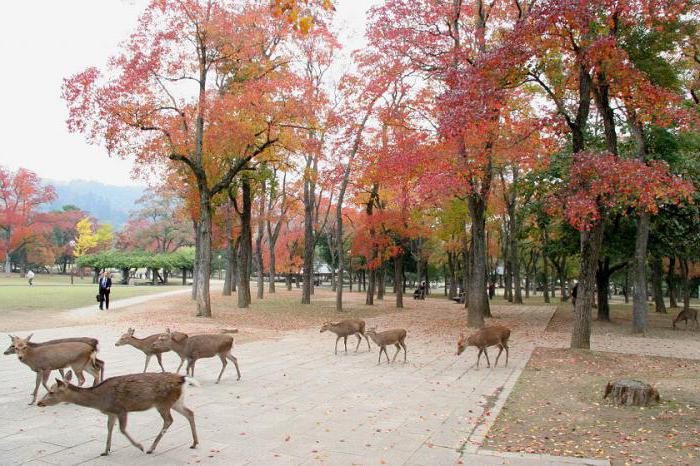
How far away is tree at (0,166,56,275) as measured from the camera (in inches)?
2403

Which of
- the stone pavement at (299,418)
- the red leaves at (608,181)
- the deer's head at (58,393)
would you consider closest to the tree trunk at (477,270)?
the red leaves at (608,181)

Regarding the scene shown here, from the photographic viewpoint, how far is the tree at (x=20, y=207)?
61.0 metres

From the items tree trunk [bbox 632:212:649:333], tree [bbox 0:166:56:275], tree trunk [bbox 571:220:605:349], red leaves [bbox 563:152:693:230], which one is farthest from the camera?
tree [bbox 0:166:56:275]

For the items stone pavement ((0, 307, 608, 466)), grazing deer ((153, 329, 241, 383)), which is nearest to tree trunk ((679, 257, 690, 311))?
stone pavement ((0, 307, 608, 466))

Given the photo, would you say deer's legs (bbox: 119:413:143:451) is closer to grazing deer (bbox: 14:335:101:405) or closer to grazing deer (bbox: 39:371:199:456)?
grazing deer (bbox: 39:371:199:456)

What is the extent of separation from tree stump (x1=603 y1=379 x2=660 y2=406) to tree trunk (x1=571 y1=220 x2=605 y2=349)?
487 centimetres

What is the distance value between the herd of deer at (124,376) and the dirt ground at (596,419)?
210 cm

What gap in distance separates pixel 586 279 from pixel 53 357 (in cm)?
1115

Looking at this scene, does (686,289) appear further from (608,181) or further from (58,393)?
(58,393)

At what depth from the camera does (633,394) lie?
750 centimetres

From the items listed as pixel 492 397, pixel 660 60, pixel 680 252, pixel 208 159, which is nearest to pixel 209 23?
pixel 208 159

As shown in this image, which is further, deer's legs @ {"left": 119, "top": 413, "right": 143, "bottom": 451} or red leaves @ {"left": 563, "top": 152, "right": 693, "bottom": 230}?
red leaves @ {"left": 563, "top": 152, "right": 693, "bottom": 230}

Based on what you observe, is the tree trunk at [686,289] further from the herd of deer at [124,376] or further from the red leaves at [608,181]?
the herd of deer at [124,376]

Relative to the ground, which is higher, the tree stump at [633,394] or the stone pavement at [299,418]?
the tree stump at [633,394]
